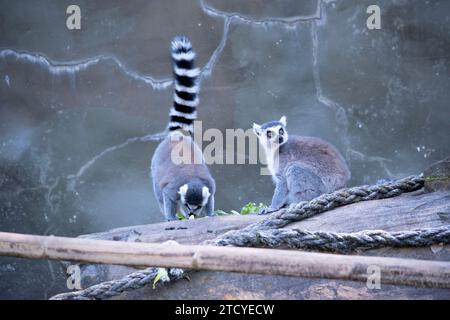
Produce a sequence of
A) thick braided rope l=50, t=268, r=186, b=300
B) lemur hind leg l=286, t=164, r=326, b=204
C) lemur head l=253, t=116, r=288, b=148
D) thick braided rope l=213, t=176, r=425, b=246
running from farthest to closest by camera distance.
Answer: lemur head l=253, t=116, r=288, b=148, lemur hind leg l=286, t=164, r=326, b=204, thick braided rope l=213, t=176, r=425, b=246, thick braided rope l=50, t=268, r=186, b=300

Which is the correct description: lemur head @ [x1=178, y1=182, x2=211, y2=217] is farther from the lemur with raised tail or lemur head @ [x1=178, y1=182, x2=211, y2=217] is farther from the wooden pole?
the wooden pole

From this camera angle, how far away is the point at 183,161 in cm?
691

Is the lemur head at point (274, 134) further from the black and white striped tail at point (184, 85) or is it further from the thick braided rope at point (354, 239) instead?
the thick braided rope at point (354, 239)

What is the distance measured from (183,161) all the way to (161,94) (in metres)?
1.30

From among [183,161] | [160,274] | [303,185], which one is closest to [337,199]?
[160,274]

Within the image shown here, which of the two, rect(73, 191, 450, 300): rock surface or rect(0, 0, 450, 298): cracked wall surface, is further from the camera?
rect(0, 0, 450, 298): cracked wall surface

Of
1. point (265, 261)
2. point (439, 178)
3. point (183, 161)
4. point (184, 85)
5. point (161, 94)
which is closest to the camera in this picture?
point (265, 261)

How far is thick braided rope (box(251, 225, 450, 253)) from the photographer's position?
11.7ft

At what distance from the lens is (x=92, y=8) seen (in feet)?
26.0

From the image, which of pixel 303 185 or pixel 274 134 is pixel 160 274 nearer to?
pixel 303 185

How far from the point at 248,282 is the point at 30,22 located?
548 centimetres

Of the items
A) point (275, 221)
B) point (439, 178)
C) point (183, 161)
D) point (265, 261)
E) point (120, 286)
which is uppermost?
point (183, 161)

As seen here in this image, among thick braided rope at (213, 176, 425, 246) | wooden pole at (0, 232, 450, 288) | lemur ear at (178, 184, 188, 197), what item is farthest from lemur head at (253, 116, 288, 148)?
wooden pole at (0, 232, 450, 288)
